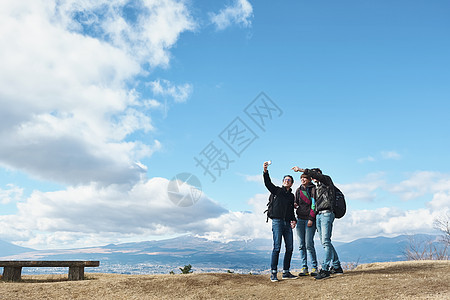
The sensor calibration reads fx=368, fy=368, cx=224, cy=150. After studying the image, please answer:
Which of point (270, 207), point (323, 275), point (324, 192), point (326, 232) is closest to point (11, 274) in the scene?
point (270, 207)

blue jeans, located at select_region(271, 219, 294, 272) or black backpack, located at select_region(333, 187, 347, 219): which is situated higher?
black backpack, located at select_region(333, 187, 347, 219)

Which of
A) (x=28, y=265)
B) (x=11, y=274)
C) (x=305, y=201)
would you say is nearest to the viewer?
(x=305, y=201)

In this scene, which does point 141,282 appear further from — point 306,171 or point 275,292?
point 306,171

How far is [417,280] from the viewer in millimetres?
9219

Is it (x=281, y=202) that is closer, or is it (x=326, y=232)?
(x=326, y=232)

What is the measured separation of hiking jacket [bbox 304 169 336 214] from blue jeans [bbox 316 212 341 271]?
0.67 ft

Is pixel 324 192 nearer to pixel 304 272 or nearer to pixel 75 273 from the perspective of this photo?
pixel 304 272

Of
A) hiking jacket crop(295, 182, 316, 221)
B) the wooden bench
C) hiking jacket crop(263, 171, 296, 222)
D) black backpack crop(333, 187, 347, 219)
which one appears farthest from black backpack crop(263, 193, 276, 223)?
the wooden bench

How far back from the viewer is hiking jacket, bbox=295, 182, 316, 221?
33.6ft

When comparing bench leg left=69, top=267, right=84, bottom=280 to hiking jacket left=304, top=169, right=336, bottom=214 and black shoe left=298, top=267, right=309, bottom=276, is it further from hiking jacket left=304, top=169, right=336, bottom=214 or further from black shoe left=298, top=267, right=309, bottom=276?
hiking jacket left=304, top=169, right=336, bottom=214

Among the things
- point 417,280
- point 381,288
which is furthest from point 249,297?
point 417,280

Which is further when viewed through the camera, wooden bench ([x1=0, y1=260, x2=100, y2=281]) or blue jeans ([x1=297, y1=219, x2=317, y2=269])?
wooden bench ([x1=0, y1=260, x2=100, y2=281])

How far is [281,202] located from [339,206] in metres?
1.55

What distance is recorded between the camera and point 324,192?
32.3ft
